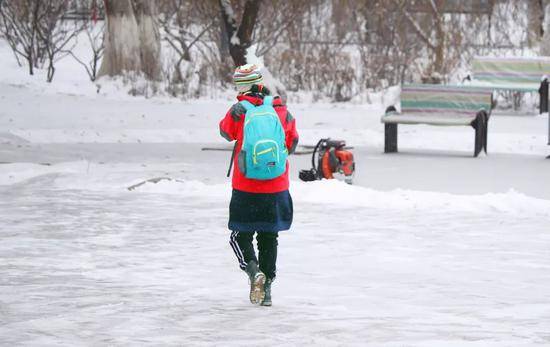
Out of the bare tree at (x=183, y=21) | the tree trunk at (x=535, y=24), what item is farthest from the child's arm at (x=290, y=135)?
the tree trunk at (x=535, y=24)

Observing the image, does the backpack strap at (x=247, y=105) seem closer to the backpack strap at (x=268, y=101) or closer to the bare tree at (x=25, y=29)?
the backpack strap at (x=268, y=101)

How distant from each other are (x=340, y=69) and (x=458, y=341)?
22456mm

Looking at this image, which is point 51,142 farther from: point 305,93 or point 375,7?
point 375,7

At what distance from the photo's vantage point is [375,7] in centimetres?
3912

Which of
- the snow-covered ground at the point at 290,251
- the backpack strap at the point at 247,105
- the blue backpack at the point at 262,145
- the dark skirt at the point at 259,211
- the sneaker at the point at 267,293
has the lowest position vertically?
the snow-covered ground at the point at 290,251

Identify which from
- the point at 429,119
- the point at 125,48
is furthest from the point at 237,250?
the point at 125,48

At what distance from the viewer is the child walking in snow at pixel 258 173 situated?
25.2ft

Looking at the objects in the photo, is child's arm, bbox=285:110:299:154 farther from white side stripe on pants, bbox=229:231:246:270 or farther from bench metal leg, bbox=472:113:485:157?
bench metal leg, bbox=472:113:485:157

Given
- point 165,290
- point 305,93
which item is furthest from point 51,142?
point 165,290

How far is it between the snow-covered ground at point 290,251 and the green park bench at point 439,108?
421 millimetres

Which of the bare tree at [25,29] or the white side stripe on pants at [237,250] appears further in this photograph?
the bare tree at [25,29]

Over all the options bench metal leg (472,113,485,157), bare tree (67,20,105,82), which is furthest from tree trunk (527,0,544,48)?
bench metal leg (472,113,485,157)

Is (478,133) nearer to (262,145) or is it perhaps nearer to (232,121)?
(232,121)

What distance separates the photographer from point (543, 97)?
24.9 metres
